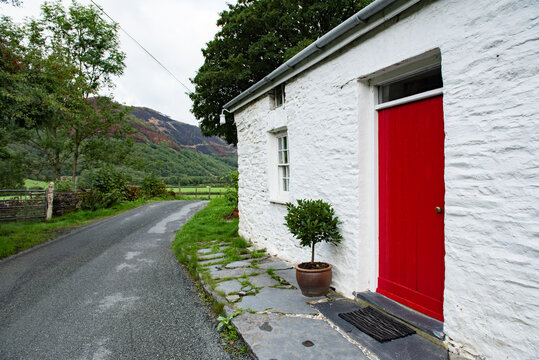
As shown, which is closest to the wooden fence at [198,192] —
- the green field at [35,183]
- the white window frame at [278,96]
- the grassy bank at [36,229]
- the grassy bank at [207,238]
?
the green field at [35,183]

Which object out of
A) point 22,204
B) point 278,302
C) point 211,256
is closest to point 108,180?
point 22,204

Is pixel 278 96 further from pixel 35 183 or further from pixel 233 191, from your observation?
pixel 35 183

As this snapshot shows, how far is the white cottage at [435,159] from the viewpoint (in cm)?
221

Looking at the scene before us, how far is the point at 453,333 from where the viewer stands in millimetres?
2594

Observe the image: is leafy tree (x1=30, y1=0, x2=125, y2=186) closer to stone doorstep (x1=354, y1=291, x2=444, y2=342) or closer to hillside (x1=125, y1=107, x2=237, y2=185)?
hillside (x1=125, y1=107, x2=237, y2=185)

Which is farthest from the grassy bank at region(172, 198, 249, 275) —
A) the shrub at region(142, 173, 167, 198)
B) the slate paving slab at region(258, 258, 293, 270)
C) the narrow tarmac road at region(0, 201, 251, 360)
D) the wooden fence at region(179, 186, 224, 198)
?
the wooden fence at region(179, 186, 224, 198)

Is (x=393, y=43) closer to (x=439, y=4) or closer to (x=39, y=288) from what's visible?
(x=439, y=4)

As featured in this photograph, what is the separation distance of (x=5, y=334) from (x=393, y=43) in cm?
545

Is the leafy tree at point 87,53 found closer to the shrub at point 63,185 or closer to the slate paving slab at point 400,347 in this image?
the shrub at point 63,185

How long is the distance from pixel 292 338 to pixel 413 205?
1.88 metres

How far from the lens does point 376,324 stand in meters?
3.13

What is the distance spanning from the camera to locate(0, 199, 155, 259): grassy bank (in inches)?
321

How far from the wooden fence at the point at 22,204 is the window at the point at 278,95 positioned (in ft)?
39.9

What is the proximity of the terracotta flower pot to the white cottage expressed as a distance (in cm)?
23
